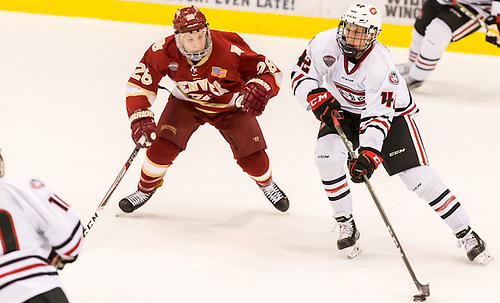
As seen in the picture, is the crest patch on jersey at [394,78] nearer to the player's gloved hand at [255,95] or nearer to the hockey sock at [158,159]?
the player's gloved hand at [255,95]

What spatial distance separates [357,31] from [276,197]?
39.8 inches

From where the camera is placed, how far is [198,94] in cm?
384

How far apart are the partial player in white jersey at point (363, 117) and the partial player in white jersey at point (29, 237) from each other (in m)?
1.48

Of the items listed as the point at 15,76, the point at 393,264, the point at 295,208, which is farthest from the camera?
the point at 15,76

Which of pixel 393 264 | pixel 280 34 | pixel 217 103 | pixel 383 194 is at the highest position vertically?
pixel 217 103

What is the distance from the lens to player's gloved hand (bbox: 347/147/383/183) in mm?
3248

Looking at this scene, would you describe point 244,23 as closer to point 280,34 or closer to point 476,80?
point 280,34

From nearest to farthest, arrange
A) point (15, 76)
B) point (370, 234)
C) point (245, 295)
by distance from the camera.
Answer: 1. point (245, 295)
2. point (370, 234)
3. point (15, 76)

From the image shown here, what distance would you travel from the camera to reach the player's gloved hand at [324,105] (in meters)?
3.44

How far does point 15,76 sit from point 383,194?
3.20m

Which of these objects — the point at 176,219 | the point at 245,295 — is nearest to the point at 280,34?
the point at 176,219

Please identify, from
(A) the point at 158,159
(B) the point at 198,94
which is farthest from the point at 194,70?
(A) the point at 158,159

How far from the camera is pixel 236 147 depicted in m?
3.89

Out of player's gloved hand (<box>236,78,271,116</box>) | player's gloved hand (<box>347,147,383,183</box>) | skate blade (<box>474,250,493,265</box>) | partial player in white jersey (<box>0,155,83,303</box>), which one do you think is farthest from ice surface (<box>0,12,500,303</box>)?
partial player in white jersey (<box>0,155,83,303</box>)
